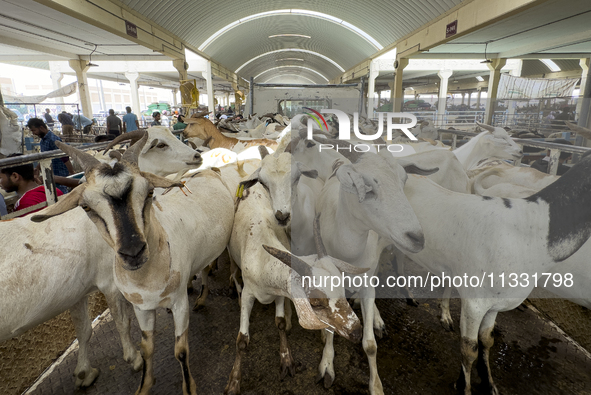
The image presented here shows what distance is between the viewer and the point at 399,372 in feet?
8.80

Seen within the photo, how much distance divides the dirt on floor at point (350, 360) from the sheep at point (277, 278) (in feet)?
0.65

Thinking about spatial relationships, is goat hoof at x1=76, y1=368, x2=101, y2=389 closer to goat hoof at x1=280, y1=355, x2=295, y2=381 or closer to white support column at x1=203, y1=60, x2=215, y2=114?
goat hoof at x1=280, y1=355, x2=295, y2=381

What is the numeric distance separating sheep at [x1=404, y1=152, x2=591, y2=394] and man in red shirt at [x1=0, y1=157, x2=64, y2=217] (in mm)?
3622

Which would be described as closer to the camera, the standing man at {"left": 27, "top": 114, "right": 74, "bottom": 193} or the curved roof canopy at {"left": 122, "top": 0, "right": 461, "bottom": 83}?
the standing man at {"left": 27, "top": 114, "right": 74, "bottom": 193}

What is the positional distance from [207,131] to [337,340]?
4.46 m

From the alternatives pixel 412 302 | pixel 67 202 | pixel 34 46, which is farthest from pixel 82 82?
pixel 412 302

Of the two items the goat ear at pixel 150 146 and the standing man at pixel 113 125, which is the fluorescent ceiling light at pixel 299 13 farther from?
the goat ear at pixel 150 146

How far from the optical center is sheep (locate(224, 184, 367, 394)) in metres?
1.96

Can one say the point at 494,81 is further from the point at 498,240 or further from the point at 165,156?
the point at 165,156

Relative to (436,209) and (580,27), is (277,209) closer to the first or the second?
(436,209)

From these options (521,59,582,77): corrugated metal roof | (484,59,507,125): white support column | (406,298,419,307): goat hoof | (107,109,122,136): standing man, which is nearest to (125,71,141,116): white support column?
(107,109,122,136): standing man

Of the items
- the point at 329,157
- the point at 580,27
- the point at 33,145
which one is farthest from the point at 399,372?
the point at 580,27

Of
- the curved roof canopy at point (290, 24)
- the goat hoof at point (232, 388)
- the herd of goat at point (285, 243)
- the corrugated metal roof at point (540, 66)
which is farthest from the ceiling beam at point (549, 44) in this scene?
the goat hoof at point (232, 388)

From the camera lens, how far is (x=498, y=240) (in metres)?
2.17
